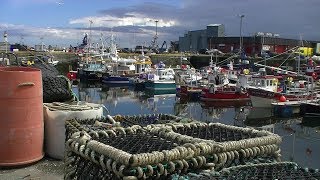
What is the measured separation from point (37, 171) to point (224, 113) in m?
25.9

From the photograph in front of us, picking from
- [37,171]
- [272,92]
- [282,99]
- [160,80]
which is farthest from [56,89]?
[160,80]

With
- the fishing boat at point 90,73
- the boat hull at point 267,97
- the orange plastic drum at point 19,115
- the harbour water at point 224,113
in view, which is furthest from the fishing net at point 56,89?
the fishing boat at point 90,73

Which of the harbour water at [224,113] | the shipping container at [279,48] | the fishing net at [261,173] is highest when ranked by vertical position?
the shipping container at [279,48]

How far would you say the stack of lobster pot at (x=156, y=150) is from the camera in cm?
239

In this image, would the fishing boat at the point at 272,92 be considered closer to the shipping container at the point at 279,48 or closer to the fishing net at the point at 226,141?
the fishing net at the point at 226,141

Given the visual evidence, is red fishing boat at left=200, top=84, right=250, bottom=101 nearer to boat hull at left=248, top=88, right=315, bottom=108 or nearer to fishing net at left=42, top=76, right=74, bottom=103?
boat hull at left=248, top=88, right=315, bottom=108

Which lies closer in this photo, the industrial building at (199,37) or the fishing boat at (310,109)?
the fishing boat at (310,109)

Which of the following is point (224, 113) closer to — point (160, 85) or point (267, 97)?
point (267, 97)

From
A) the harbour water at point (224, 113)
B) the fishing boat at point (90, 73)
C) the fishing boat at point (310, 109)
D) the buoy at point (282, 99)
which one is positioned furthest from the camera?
the fishing boat at point (90, 73)

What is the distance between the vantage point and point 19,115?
4.40m

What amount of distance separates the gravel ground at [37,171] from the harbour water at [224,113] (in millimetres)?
11863

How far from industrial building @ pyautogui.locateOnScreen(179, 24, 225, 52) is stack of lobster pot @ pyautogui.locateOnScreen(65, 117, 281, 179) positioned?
93.0m

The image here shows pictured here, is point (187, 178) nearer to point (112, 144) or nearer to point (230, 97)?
point (112, 144)

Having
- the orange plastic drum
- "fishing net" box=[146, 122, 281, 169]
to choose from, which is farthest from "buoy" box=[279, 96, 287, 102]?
"fishing net" box=[146, 122, 281, 169]
